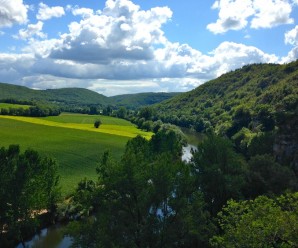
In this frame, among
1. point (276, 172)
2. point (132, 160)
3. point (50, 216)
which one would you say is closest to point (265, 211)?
point (132, 160)

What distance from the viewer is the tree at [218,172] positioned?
42438 millimetres

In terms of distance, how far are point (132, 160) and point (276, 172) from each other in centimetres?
2391

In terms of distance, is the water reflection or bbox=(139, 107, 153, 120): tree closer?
the water reflection

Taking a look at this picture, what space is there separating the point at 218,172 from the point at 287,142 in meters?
27.5

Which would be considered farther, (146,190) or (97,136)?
(97,136)

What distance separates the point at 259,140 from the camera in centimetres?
7794

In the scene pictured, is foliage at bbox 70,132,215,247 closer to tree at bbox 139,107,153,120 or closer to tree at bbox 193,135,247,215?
tree at bbox 193,135,247,215

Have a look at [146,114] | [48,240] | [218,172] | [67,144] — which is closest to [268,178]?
[218,172]

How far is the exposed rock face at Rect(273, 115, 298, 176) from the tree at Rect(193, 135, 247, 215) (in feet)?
60.7

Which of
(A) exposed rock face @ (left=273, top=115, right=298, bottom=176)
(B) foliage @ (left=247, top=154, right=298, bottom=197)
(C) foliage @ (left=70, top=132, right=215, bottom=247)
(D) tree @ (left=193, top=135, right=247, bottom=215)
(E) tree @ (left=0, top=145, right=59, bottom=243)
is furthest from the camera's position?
(A) exposed rock face @ (left=273, top=115, right=298, bottom=176)

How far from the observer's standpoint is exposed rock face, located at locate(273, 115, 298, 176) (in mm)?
62344

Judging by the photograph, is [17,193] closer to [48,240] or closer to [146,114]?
[48,240]

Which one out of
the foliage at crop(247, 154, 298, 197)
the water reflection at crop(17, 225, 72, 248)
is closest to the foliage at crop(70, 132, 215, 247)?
the foliage at crop(247, 154, 298, 197)

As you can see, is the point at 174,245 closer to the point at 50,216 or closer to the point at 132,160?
the point at 132,160
